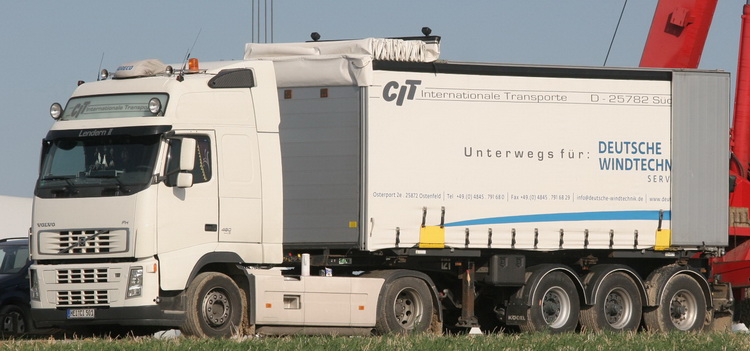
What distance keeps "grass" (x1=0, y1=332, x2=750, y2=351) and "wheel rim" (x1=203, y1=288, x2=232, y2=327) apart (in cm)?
79

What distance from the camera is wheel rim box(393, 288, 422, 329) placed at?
19516 mm

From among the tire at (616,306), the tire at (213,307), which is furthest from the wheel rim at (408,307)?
the tire at (616,306)

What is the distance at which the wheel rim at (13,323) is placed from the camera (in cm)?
2042

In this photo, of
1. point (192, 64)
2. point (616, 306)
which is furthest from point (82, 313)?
point (616, 306)

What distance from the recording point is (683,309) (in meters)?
22.0

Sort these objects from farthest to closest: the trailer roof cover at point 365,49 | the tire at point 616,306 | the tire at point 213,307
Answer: the tire at point 616,306 < the trailer roof cover at point 365,49 < the tire at point 213,307

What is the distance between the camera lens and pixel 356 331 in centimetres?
1906

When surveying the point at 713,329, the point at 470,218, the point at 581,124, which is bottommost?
the point at 713,329

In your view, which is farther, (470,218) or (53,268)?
(470,218)

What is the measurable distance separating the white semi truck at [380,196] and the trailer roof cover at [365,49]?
0.03 m

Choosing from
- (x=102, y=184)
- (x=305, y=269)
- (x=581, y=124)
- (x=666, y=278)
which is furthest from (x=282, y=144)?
(x=666, y=278)

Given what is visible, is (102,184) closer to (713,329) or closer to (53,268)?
(53,268)

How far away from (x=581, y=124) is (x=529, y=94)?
1021 mm

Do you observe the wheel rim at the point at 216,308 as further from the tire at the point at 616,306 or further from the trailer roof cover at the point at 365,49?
the tire at the point at 616,306
